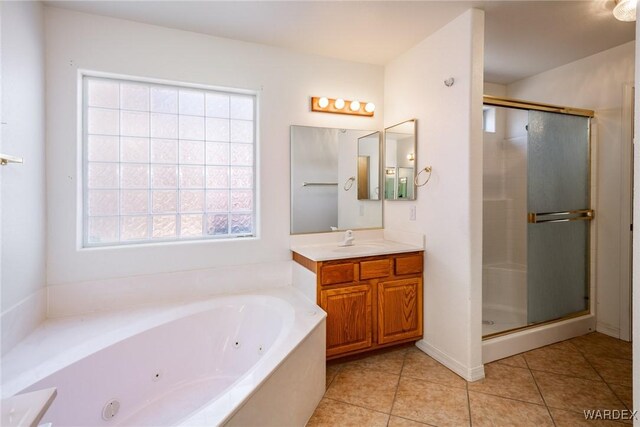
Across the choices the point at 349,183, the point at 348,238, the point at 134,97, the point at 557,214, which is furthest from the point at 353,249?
the point at 134,97

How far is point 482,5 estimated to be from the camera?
203 centimetres

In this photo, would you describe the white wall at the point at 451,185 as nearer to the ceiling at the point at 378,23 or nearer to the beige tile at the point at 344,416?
the ceiling at the point at 378,23

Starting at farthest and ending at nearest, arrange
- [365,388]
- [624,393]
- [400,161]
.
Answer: [400,161] < [365,388] < [624,393]

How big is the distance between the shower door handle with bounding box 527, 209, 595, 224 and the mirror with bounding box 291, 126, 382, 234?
4.18 feet

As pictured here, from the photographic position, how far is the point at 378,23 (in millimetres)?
2240

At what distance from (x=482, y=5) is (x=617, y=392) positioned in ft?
8.46

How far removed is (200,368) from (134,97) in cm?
198

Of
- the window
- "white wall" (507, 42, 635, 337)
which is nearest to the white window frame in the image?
the window

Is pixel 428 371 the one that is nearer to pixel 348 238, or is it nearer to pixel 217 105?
pixel 348 238

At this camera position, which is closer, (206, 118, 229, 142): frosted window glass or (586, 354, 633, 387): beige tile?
(586, 354, 633, 387): beige tile

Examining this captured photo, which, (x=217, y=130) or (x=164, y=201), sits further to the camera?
(x=217, y=130)

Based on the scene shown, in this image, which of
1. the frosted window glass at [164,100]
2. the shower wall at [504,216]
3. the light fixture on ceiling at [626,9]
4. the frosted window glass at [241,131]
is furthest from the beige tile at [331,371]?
the light fixture on ceiling at [626,9]

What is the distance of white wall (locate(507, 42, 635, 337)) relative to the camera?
8.64ft

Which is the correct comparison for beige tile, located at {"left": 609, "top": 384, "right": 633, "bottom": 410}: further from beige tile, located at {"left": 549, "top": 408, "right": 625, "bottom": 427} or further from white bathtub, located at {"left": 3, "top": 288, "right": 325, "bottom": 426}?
white bathtub, located at {"left": 3, "top": 288, "right": 325, "bottom": 426}
